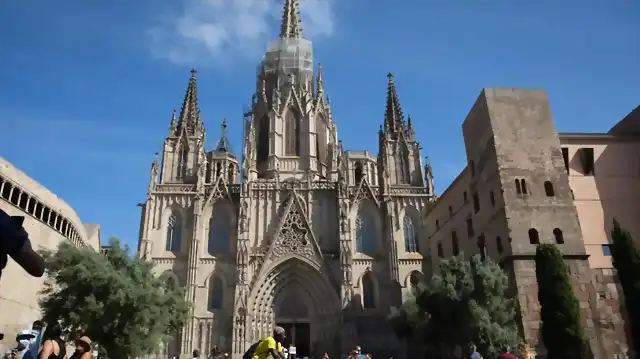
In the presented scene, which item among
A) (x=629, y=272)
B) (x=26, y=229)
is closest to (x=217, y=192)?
(x=26, y=229)

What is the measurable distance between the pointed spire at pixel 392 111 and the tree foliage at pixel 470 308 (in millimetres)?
24173

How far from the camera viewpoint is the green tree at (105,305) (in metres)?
21.1

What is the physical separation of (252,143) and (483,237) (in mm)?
23206

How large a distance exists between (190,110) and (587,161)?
1369 inches

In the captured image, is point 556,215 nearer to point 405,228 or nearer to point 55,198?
point 405,228

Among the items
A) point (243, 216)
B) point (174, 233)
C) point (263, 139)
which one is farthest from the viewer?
point (263, 139)

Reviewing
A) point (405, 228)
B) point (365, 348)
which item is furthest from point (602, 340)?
point (405, 228)

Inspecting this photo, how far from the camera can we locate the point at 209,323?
3509 cm

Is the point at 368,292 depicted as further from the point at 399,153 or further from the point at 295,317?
the point at 399,153

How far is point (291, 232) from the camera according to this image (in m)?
37.5

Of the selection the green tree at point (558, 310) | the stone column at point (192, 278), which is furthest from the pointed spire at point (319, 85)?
the green tree at point (558, 310)

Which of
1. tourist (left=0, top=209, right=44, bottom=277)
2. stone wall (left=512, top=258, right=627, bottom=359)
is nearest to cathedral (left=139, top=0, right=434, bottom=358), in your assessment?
stone wall (left=512, top=258, right=627, bottom=359)

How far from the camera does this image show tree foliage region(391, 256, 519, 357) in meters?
19.3

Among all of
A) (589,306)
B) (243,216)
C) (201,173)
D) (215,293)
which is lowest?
(589,306)
